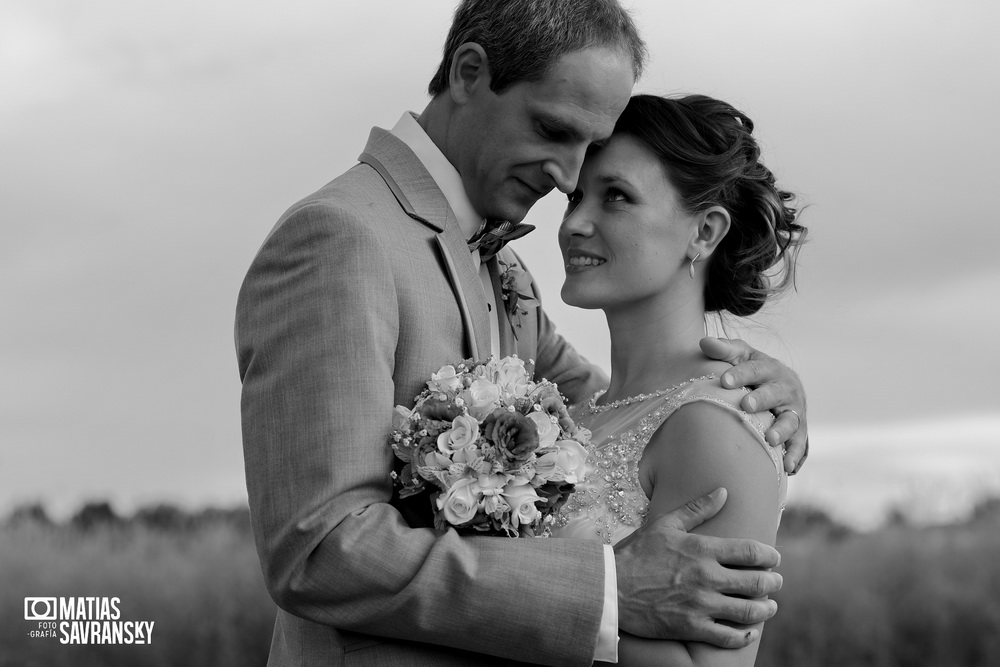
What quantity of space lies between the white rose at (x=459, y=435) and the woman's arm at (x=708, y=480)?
70cm

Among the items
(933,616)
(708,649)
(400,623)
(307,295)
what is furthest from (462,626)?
(933,616)

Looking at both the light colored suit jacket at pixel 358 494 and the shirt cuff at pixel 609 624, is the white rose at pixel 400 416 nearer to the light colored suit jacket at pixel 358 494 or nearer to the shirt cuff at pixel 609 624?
the light colored suit jacket at pixel 358 494

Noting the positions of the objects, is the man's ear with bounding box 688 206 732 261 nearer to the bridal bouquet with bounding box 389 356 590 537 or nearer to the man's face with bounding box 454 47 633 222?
→ the man's face with bounding box 454 47 633 222

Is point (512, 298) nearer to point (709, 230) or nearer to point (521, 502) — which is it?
point (709, 230)

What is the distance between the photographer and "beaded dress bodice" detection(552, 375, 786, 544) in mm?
3320

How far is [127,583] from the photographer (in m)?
10.9

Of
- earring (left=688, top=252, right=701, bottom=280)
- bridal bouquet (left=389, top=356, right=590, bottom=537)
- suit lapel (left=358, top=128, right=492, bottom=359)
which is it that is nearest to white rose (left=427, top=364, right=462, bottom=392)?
bridal bouquet (left=389, top=356, right=590, bottom=537)

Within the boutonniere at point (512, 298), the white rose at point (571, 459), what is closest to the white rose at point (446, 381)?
the white rose at point (571, 459)

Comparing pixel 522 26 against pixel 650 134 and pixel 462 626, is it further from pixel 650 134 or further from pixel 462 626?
pixel 462 626

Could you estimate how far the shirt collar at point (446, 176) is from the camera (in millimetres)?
3514

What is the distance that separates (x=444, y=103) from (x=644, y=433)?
1.30 m

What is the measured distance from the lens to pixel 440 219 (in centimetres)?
333

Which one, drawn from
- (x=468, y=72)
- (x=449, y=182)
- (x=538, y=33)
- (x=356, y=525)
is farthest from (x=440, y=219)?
(x=356, y=525)

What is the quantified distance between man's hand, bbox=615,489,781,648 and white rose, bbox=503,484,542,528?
0.28m
